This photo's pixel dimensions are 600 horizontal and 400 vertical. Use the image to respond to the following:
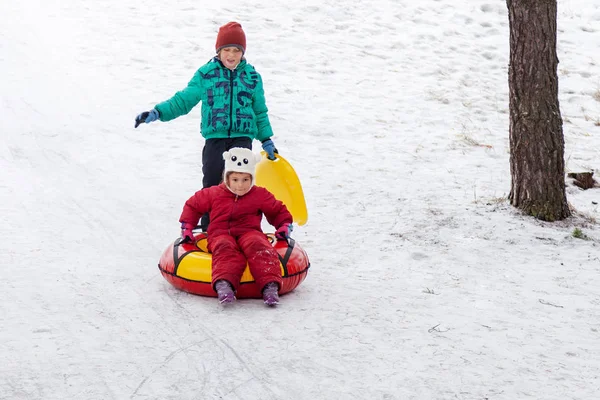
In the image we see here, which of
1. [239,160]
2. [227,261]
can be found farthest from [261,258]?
[239,160]

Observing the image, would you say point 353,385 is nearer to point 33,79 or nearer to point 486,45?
point 33,79

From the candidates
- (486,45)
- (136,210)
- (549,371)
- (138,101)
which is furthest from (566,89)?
(549,371)

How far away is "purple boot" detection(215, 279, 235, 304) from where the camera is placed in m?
4.66

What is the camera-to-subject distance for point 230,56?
18.7 ft

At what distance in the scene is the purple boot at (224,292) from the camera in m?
4.66

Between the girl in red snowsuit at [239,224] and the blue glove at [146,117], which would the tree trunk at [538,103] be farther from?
the blue glove at [146,117]

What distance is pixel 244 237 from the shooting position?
5051 millimetres

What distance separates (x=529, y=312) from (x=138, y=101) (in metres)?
6.18

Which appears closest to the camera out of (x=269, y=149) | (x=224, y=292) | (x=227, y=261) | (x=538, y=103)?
(x=224, y=292)

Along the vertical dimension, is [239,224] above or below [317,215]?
above

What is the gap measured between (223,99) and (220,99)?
2cm

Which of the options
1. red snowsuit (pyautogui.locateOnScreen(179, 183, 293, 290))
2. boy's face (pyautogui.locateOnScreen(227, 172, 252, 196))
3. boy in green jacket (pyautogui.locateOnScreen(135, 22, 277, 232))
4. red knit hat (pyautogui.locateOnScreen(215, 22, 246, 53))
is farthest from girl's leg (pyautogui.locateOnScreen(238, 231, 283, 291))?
red knit hat (pyautogui.locateOnScreen(215, 22, 246, 53))

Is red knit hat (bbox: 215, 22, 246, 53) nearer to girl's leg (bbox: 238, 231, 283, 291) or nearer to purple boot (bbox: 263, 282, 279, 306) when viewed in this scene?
girl's leg (bbox: 238, 231, 283, 291)

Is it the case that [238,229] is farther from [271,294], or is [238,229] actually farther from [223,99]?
[223,99]
